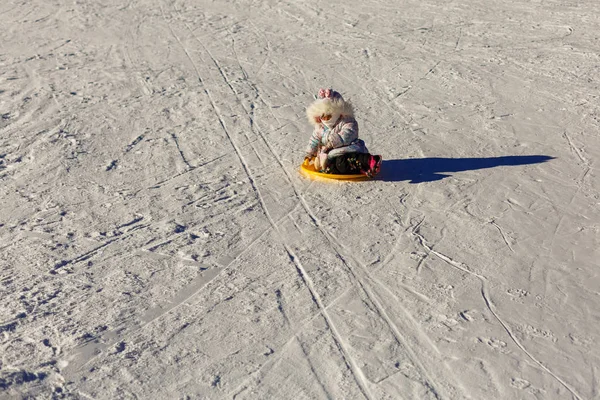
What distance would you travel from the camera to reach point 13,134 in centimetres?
840

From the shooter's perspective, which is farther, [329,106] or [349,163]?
[349,163]

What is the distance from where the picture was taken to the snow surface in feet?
15.2

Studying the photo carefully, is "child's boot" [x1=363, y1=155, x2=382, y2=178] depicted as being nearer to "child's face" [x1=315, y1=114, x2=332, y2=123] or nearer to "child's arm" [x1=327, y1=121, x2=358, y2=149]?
"child's arm" [x1=327, y1=121, x2=358, y2=149]

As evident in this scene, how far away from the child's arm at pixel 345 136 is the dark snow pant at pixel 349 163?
114 mm

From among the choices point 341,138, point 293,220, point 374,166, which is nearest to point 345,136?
point 341,138

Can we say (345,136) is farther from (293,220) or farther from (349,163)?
(293,220)

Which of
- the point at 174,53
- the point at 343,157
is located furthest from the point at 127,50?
the point at 343,157

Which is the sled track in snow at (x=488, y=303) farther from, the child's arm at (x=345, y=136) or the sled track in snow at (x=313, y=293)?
the child's arm at (x=345, y=136)

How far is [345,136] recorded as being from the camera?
23.3 ft

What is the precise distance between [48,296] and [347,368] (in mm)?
2163

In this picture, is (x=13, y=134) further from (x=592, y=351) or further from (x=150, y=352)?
(x=592, y=351)

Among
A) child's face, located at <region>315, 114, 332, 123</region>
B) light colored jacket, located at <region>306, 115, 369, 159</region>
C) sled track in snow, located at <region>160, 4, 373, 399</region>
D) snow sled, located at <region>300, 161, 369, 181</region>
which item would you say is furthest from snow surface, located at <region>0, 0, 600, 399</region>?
child's face, located at <region>315, 114, 332, 123</region>

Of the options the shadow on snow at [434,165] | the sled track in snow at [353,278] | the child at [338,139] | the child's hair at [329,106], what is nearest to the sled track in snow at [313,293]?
the sled track in snow at [353,278]

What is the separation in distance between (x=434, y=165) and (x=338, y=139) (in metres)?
1.12
